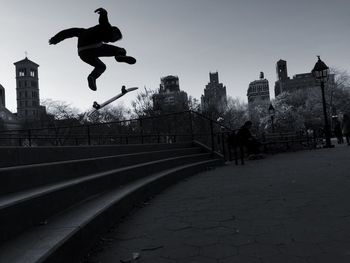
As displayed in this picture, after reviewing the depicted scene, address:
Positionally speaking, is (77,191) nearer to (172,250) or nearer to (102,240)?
(102,240)

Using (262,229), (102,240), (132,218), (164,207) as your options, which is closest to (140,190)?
(164,207)

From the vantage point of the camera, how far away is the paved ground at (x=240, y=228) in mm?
3215

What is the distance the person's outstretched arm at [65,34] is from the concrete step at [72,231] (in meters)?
2.62

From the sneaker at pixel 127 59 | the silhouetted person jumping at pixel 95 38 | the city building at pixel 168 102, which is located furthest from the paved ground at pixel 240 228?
the city building at pixel 168 102

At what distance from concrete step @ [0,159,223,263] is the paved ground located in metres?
0.19

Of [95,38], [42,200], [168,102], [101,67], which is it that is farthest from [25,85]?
[42,200]

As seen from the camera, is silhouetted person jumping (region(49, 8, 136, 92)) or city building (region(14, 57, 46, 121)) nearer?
silhouetted person jumping (region(49, 8, 136, 92))

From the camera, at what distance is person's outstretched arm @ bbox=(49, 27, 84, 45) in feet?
19.6

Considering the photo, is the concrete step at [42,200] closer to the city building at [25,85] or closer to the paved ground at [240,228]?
the paved ground at [240,228]

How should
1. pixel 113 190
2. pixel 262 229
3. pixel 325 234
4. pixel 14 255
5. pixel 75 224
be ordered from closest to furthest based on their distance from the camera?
pixel 14 255, pixel 75 224, pixel 325 234, pixel 262 229, pixel 113 190

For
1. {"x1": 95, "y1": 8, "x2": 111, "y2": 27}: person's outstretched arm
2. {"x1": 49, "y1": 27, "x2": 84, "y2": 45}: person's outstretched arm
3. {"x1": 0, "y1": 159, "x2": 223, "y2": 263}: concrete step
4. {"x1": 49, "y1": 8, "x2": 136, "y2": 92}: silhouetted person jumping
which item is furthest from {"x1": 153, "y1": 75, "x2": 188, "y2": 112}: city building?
{"x1": 0, "y1": 159, "x2": 223, "y2": 263}: concrete step

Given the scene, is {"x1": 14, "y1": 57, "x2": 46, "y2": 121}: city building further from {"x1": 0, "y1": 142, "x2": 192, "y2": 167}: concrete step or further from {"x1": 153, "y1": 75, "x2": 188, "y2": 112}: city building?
{"x1": 0, "y1": 142, "x2": 192, "y2": 167}: concrete step

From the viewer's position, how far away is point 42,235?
2.92 m

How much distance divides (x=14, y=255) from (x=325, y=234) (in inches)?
114
